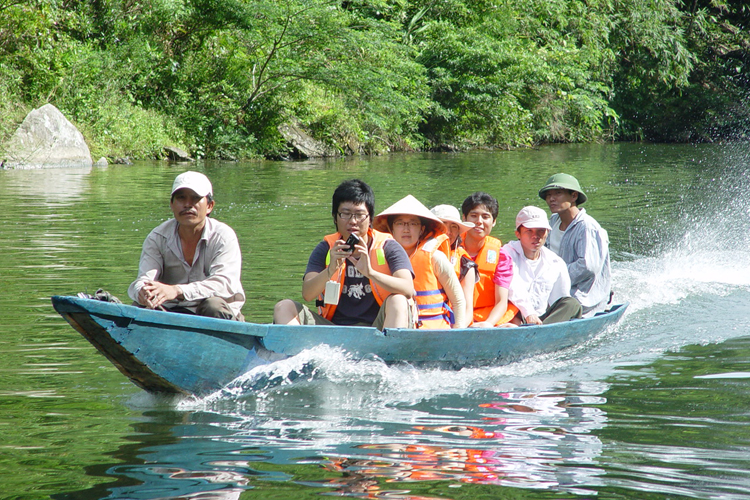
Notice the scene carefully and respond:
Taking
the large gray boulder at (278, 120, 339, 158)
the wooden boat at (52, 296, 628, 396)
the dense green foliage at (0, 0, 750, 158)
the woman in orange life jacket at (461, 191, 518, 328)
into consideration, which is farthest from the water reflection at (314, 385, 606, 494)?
the large gray boulder at (278, 120, 339, 158)

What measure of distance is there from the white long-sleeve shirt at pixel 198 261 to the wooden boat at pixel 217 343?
33 cm

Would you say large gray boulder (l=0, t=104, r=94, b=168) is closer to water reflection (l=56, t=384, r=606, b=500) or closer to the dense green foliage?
the dense green foliage

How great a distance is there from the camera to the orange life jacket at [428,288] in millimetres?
5031

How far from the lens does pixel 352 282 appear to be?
488cm

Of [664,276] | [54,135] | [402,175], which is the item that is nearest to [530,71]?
[402,175]

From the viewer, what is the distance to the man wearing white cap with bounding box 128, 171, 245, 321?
431 cm

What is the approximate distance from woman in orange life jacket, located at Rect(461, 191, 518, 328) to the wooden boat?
16.3 inches

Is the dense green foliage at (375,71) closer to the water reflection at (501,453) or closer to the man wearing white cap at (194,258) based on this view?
the man wearing white cap at (194,258)

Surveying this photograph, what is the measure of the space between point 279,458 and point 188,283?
1.32m

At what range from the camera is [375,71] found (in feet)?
76.4

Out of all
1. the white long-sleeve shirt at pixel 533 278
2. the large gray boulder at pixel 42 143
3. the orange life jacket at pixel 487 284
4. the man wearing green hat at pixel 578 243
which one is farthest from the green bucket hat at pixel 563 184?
the large gray boulder at pixel 42 143

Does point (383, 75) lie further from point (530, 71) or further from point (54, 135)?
point (54, 135)

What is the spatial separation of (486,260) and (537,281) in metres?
0.41

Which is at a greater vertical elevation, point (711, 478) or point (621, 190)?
point (621, 190)
